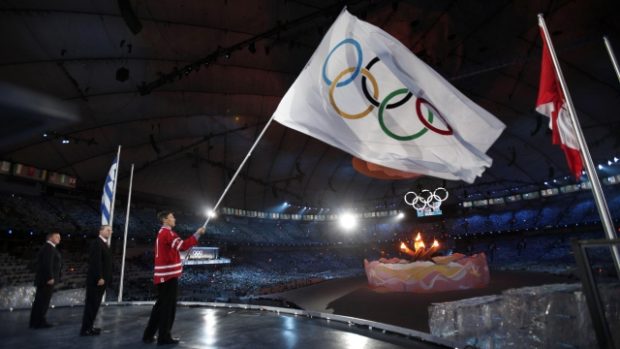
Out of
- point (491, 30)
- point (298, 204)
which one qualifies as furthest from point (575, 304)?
point (298, 204)

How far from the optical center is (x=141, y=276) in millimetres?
20203

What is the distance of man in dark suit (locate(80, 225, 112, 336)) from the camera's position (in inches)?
169

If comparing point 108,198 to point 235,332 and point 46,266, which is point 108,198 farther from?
point 235,332

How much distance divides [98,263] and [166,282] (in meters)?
1.55

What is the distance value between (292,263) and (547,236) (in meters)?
27.1

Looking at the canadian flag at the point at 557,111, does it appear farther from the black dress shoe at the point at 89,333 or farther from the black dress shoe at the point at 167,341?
the black dress shoe at the point at 89,333

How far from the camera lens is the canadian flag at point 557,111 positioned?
3.55 meters

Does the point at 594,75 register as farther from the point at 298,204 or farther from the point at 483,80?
the point at 298,204

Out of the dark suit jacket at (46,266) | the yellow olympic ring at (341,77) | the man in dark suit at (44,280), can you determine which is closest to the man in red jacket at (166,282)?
the yellow olympic ring at (341,77)

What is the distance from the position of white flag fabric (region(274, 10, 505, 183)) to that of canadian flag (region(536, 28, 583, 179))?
43.3 inches

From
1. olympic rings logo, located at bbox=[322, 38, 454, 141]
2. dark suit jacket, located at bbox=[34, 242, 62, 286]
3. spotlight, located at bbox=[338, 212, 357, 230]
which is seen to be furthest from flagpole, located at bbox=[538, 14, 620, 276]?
spotlight, located at bbox=[338, 212, 357, 230]

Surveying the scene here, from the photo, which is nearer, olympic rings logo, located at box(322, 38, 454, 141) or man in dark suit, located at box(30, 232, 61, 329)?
olympic rings logo, located at box(322, 38, 454, 141)

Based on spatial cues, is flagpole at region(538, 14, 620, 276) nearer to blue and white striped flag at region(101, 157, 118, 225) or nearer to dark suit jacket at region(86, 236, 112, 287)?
dark suit jacket at region(86, 236, 112, 287)

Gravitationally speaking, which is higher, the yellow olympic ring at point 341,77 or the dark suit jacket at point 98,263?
the yellow olympic ring at point 341,77
